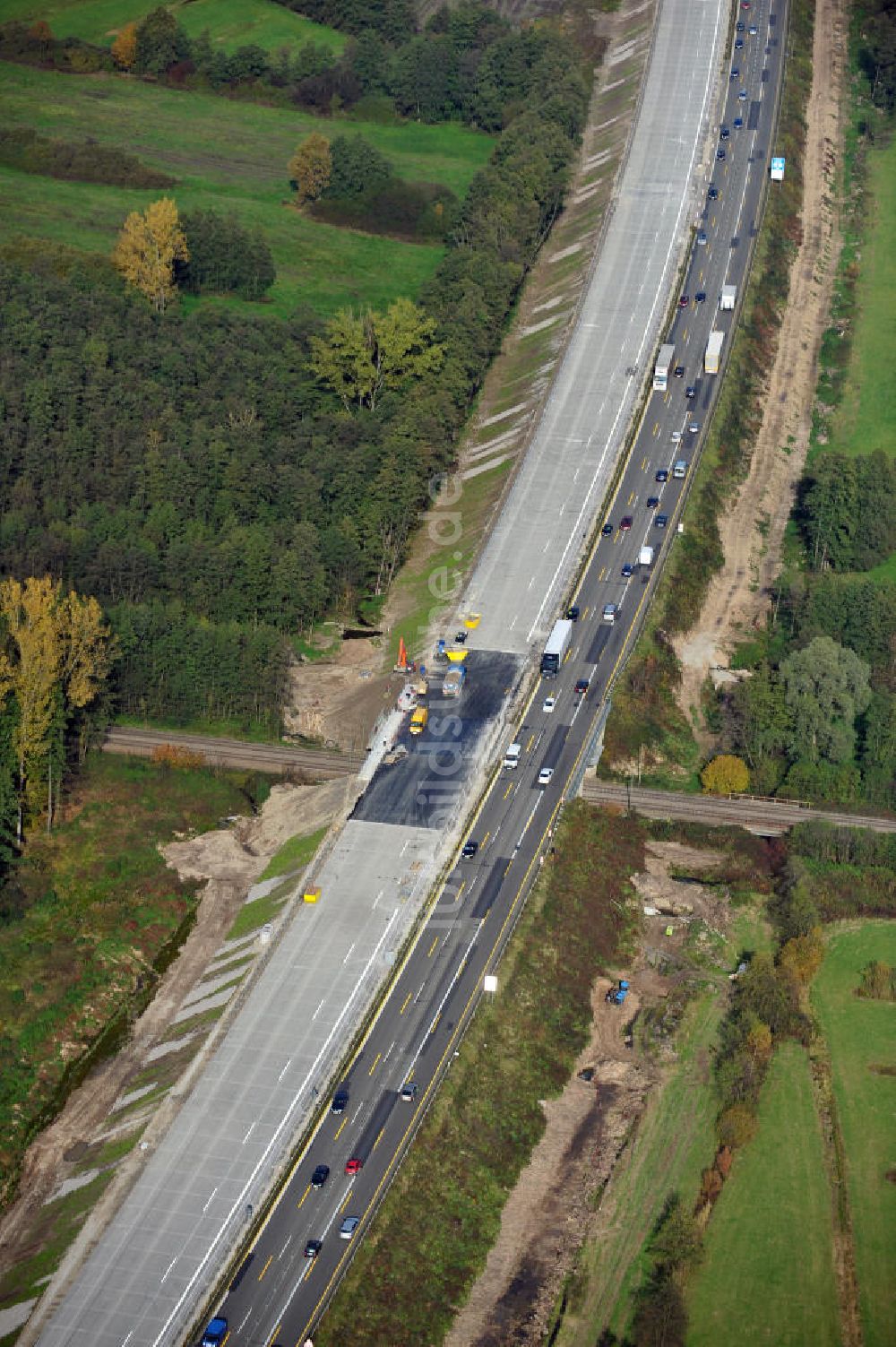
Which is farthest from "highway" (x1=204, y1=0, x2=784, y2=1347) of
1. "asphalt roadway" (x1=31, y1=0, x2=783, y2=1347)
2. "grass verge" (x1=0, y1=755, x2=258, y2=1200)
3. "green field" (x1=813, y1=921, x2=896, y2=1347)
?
"green field" (x1=813, y1=921, x2=896, y2=1347)

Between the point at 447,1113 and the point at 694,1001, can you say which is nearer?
the point at 447,1113

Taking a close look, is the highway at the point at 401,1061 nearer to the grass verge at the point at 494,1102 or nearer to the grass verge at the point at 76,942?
the grass verge at the point at 494,1102

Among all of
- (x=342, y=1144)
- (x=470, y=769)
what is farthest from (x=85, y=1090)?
(x=470, y=769)

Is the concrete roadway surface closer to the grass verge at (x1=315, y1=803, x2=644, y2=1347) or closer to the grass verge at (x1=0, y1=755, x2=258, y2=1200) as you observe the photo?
the grass verge at (x1=315, y1=803, x2=644, y2=1347)

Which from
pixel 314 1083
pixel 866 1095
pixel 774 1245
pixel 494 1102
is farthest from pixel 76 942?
pixel 866 1095

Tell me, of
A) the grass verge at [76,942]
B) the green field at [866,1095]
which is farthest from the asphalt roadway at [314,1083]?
the green field at [866,1095]

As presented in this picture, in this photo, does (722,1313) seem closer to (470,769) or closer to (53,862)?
(470,769)
